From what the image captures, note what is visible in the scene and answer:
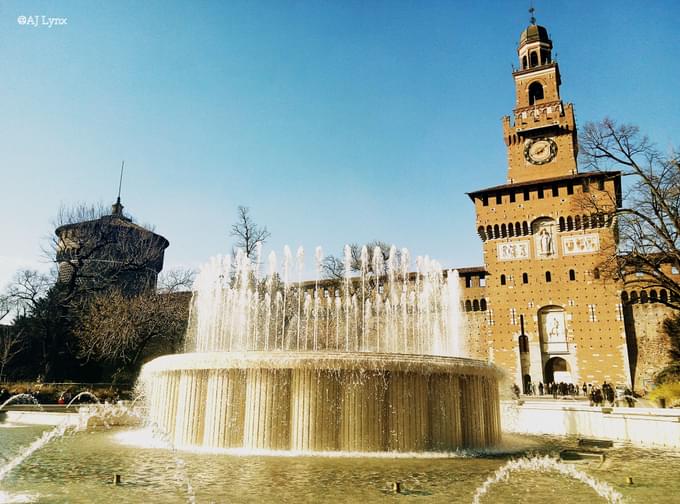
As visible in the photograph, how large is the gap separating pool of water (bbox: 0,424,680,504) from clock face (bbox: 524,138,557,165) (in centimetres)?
3090

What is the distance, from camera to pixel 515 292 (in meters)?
33.9

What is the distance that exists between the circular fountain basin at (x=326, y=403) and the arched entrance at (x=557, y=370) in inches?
1027

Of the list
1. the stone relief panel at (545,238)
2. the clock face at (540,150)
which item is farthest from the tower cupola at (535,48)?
the stone relief panel at (545,238)

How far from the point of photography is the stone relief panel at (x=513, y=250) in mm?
34281

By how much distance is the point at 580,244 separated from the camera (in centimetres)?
3312

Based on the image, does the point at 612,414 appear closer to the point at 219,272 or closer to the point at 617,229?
the point at 617,229

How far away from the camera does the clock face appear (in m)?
36.8

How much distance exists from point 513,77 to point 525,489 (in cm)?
3929

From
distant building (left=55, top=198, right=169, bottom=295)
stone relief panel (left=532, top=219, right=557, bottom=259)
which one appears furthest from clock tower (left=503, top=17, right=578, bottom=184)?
distant building (left=55, top=198, right=169, bottom=295)

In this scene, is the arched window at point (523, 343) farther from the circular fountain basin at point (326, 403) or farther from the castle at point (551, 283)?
the circular fountain basin at point (326, 403)

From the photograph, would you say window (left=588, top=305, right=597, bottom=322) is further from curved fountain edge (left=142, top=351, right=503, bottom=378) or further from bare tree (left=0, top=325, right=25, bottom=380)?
bare tree (left=0, top=325, right=25, bottom=380)

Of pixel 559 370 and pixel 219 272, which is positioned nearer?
pixel 219 272

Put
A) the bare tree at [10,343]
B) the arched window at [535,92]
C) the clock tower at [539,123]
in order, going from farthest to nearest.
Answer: the arched window at [535,92], the clock tower at [539,123], the bare tree at [10,343]

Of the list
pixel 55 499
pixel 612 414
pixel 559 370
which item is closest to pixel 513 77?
pixel 559 370
